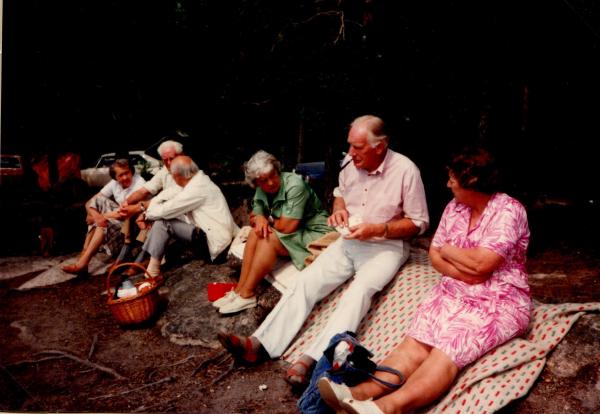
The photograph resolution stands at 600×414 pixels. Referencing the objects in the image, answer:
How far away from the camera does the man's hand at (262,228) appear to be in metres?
3.84

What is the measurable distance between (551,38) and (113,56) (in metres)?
5.22

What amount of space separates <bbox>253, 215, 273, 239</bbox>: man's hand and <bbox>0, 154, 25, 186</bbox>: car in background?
16.0 feet

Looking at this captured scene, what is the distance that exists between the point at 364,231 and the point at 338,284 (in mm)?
656

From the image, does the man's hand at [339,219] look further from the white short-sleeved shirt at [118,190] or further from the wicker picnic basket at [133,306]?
the white short-sleeved shirt at [118,190]

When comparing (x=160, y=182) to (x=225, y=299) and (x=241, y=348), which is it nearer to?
(x=225, y=299)

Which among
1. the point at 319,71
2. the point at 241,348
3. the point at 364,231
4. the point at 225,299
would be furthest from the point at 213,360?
the point at 319,71

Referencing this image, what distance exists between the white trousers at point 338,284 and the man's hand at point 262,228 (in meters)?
0.55

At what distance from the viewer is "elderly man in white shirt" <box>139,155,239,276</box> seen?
5.00 metres

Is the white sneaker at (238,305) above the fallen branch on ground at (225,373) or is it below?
above

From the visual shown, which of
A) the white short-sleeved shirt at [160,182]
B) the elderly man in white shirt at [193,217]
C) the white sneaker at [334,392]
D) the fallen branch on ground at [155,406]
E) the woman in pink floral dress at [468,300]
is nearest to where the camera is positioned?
the white sneaker at [334,392]

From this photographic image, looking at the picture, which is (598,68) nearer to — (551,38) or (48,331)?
(551,38)

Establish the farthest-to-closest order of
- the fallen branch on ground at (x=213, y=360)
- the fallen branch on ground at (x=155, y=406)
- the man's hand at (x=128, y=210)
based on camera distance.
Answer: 1. the man's hand at (x=128, y=210)
2. the fallen branch on ground at (x=213, y=360)
3. the fallen branch on ground at (x=155, y=406)

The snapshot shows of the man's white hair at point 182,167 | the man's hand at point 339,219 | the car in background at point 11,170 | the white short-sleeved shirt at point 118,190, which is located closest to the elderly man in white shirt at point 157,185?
the white short-sleeved shirt at point 118,190

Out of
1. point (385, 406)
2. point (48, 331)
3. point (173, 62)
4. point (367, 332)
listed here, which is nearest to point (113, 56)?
point (173, 62)
